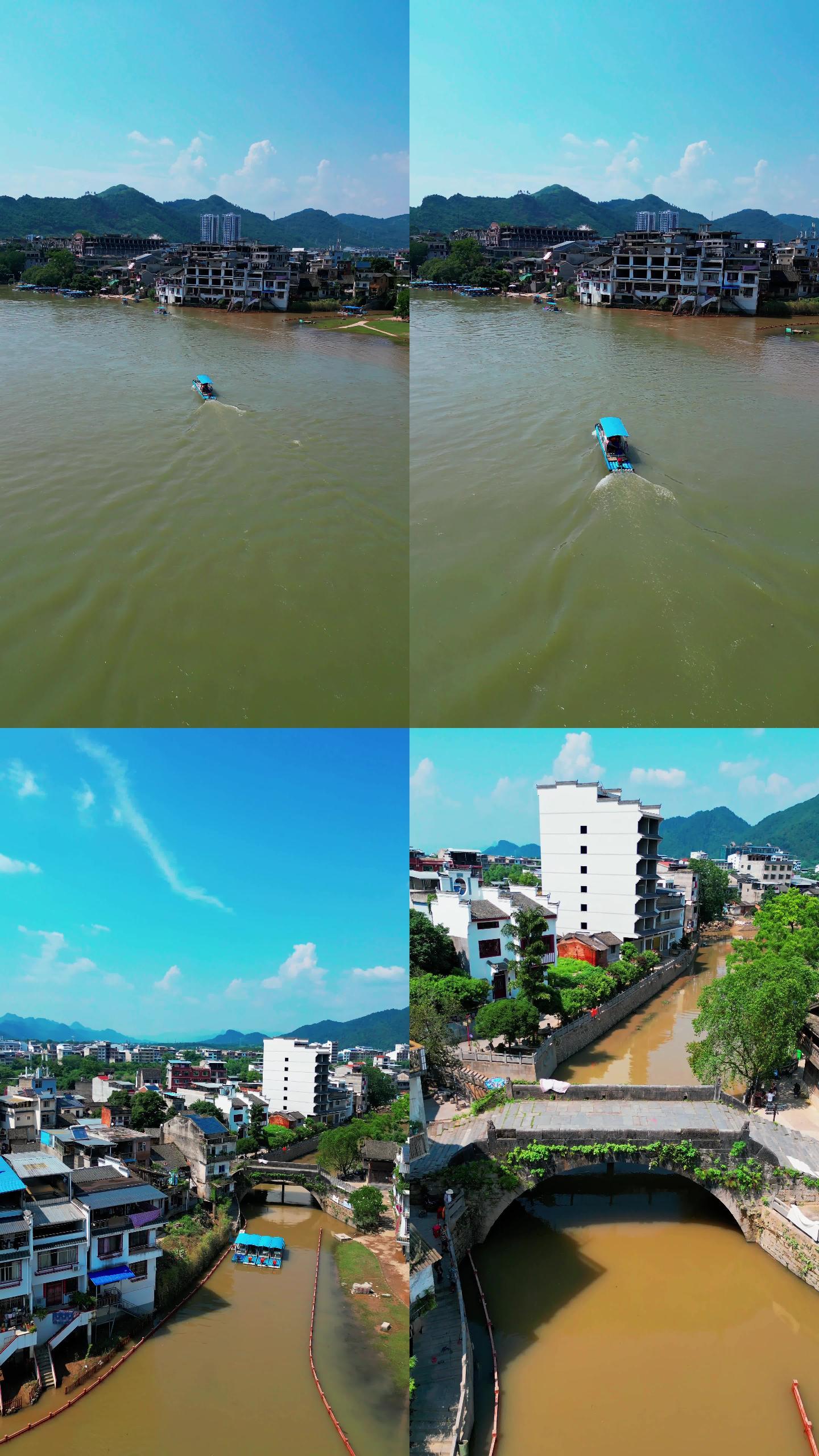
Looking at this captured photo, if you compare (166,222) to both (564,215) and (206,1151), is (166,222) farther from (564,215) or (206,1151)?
(206,1151)

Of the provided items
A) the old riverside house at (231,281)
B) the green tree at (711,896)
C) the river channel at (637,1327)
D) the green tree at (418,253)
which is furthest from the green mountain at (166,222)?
the river channel at (637,1327)

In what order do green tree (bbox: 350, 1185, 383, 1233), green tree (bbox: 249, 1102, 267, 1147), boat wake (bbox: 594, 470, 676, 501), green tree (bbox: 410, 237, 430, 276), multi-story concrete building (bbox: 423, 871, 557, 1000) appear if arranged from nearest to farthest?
boat wake (bbox: 594, 470, 676, 501) → green tree (bbox: 350, 1185, 383, 1233) → multi-story concrete building (bbox: 423, 871, 557, 1000) → green tree (bbox: 249, 1102, 267, 1147) → green tree (bbox: 410, 237, 430, 276)

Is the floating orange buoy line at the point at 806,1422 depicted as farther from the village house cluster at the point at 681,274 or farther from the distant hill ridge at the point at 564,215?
the distant hill ridge at the point at 564,215

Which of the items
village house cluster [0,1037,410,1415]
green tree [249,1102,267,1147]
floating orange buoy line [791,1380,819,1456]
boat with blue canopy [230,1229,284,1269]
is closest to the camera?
floating orange buoy line [791,1380,819,1456]

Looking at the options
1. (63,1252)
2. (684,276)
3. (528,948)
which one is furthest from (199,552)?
(684,276)

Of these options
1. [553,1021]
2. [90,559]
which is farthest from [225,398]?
[553,1021]

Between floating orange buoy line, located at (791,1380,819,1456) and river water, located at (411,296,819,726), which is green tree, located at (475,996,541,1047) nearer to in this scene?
floating orange buoy line, located at (791,1380,819,1456)

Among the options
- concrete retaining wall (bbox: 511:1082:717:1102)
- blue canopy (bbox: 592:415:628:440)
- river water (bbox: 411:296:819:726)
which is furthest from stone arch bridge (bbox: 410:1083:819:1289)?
blue canopy (bbox: 592:415:628:440)
